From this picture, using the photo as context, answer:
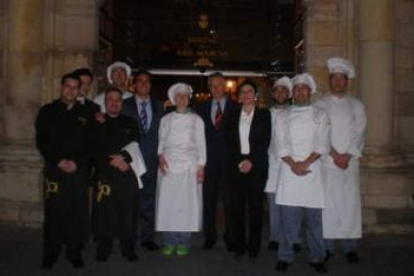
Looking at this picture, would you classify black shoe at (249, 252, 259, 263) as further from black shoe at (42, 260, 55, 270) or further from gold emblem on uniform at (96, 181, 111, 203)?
black shoe at (42, 260, 55, 270)

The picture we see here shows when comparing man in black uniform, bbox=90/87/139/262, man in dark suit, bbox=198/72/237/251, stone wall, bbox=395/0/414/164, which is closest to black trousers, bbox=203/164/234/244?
man in dark suit, bbox=198/72/237/251

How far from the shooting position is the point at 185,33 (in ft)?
59.2

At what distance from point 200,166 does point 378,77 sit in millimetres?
3077

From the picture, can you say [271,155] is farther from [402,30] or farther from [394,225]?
[402,30]

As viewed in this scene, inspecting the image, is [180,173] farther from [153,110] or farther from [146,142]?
[153,110]

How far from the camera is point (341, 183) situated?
23.7ft

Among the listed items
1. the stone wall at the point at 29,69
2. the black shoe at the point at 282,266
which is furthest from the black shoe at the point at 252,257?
the stone wall at the point at 29,69

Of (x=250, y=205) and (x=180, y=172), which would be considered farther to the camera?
(x=180, y=172)

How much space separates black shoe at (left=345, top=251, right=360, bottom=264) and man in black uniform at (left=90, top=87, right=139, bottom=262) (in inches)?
92.0

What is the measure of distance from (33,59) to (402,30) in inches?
204

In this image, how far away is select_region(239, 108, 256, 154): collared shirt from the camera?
7167mm

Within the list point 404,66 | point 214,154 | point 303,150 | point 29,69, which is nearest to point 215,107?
point 214,154

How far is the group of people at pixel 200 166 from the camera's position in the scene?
6766 mm

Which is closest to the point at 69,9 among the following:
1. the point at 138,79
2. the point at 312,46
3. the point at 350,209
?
the point at 138,79
